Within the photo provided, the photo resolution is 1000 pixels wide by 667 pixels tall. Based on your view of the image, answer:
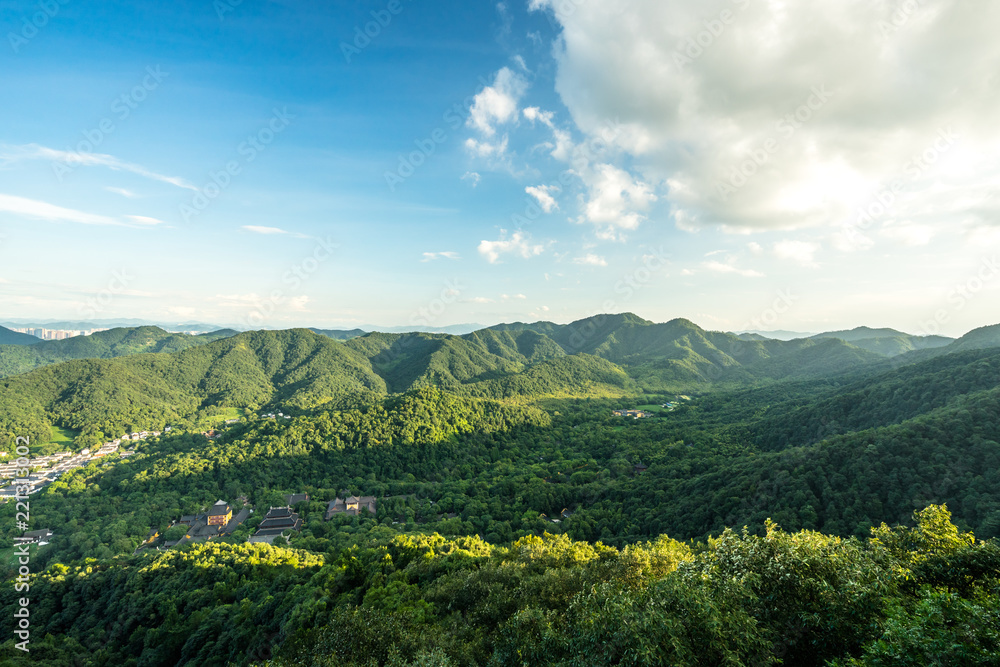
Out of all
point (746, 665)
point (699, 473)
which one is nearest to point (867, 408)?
point (699, 473)

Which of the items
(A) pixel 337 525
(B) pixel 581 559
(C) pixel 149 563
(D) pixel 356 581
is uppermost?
(B) pixel 581 559

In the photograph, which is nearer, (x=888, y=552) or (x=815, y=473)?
(x=888, y=552)

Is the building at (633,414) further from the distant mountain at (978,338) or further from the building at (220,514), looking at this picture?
the building at (220,514)

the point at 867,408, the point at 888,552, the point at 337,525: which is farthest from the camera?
the point at 867,408

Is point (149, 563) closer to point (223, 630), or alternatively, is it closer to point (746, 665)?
point (223, 630)

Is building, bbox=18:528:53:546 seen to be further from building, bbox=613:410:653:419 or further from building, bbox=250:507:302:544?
building, bbox=613:410:653:419

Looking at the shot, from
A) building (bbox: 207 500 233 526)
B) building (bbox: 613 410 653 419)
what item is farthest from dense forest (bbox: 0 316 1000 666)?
building (bbox: 207 500 233 526)

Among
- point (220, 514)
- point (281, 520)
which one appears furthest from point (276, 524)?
point (220, 514)
